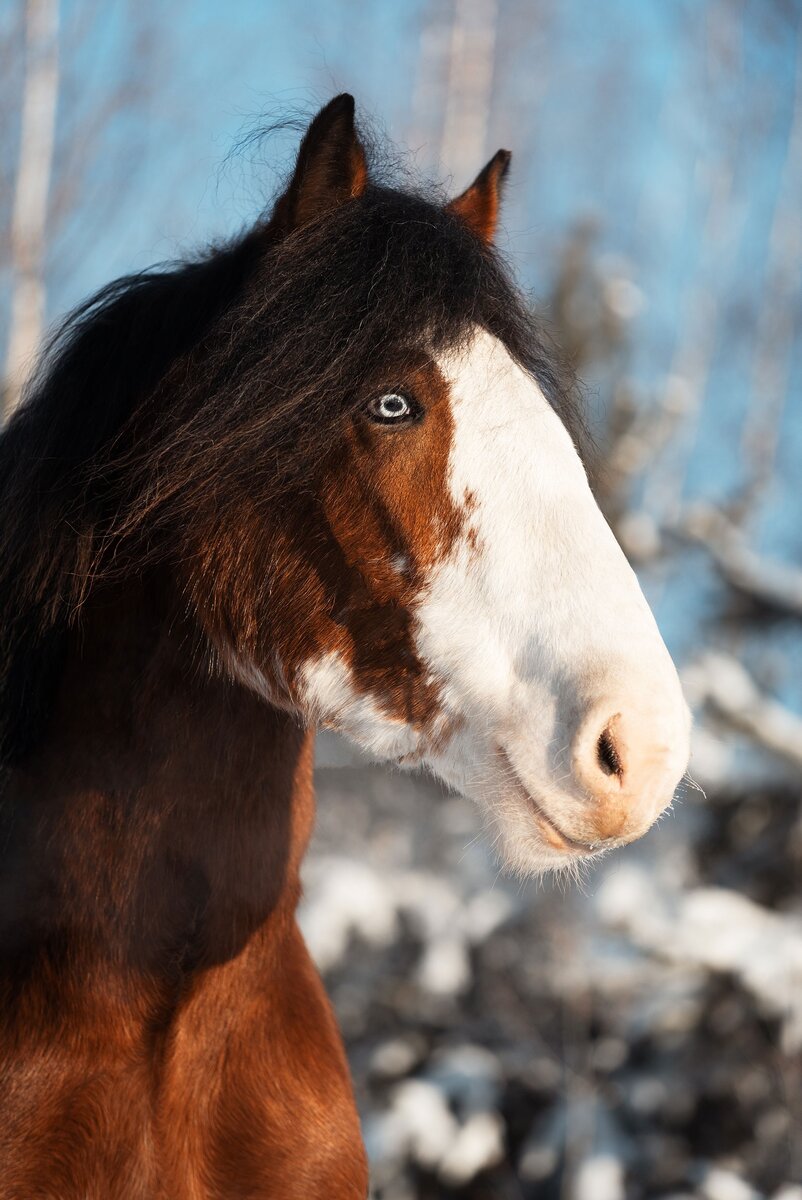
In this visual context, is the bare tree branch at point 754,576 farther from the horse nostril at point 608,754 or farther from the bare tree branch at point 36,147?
the bare tree branch at point 36,147

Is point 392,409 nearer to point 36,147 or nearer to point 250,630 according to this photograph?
point 250,630

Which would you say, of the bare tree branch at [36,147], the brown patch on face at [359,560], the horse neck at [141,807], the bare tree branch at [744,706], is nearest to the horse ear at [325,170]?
the brown patch on face at [359,560]

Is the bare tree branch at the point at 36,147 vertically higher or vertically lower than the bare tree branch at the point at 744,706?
higher

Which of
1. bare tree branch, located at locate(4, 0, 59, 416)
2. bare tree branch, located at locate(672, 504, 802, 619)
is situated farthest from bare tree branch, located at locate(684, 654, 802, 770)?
bare tree branch, located at locate(4, 0, 59, 416)

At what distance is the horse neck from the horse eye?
1.38 ft

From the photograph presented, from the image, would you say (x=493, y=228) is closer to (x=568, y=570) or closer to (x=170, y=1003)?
(x=568, y=570)

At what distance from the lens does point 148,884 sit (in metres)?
1.64

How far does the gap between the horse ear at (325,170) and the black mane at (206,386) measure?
0.10 feet

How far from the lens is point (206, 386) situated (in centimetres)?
159

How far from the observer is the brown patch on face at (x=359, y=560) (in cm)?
150

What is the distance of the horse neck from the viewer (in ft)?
5.35

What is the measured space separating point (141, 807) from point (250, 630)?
1.03ft

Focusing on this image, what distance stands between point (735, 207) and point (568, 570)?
473 inches

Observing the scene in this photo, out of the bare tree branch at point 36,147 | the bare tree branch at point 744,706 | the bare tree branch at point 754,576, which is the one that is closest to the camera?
the bare tree branch at point 744,706
